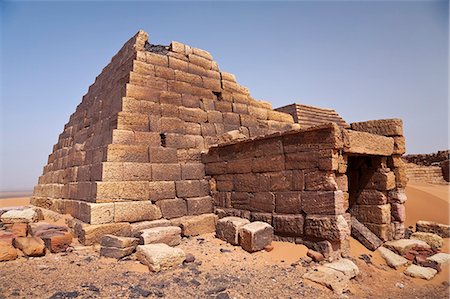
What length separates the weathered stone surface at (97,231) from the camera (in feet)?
19.0

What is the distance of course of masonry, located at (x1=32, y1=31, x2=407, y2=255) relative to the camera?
18.8ft

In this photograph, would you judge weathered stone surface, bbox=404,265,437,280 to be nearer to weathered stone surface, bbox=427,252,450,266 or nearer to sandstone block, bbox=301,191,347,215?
weathered stone surface, bbox=427,252,450,266

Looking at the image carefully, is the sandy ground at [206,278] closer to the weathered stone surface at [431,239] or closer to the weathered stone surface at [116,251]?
the weathered stone surface at [116,251]

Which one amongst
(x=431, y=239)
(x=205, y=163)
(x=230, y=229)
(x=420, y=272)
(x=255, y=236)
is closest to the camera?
(x=420, y=272)

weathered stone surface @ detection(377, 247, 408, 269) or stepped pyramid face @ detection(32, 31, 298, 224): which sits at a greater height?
stepped pyramid face @ detection(32, 31, 298, 224)

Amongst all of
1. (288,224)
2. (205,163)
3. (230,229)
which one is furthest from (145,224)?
(288,224)

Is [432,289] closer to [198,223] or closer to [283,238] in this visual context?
[283,238]

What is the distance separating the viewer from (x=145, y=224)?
255 inches

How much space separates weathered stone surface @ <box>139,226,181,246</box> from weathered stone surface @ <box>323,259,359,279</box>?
2.95m

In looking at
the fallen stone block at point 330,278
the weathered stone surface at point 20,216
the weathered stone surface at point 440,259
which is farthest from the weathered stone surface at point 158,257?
the weathered stone surface at point 440,259

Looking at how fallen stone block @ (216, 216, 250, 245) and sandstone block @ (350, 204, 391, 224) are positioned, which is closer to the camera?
fallen stone block @ (216, 216, 250, 245)

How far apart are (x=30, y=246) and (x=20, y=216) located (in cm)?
275

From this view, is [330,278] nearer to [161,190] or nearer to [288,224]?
[288,224]

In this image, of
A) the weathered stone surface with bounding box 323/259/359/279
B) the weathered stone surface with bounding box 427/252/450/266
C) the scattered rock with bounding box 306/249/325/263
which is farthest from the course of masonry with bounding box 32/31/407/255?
the weathered stone surface with bounding box 427/252/450/266
